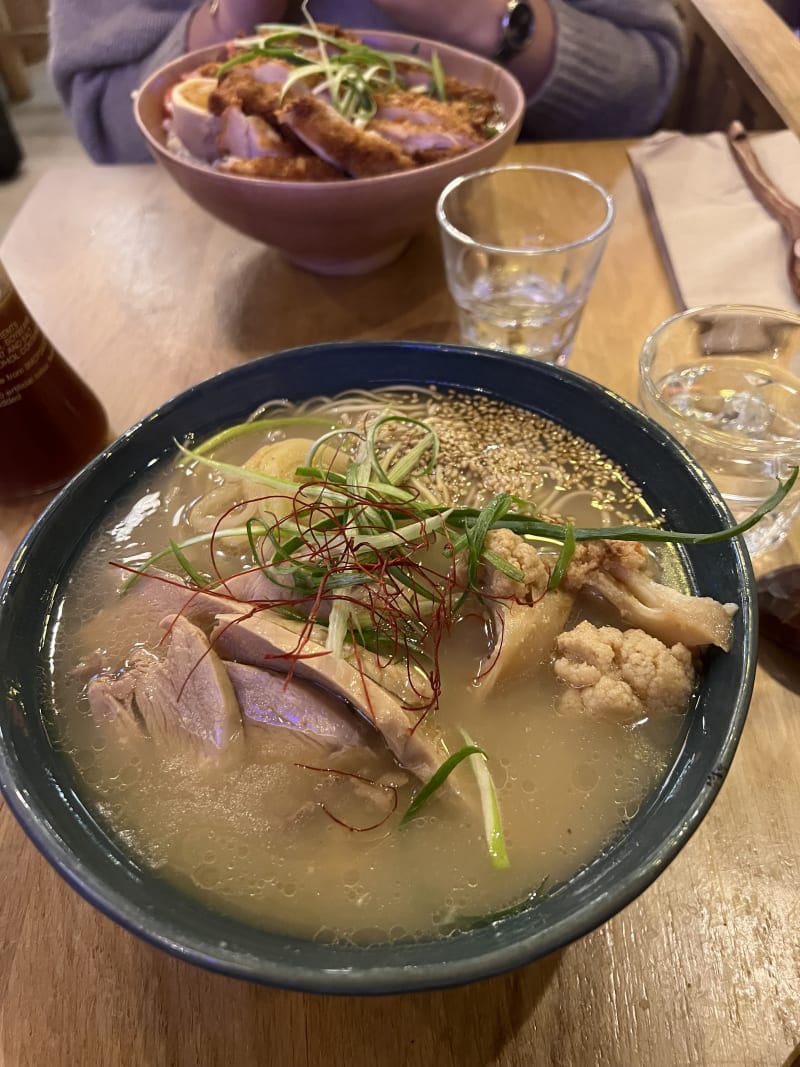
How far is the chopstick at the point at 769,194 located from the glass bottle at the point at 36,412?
1.36m

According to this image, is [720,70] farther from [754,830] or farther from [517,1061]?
[517,1061]

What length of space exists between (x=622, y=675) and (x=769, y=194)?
1.32m

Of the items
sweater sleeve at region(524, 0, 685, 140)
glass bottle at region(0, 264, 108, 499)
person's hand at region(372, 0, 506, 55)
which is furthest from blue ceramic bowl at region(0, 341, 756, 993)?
sweater sleeve at region(524, 0, 685, 140)

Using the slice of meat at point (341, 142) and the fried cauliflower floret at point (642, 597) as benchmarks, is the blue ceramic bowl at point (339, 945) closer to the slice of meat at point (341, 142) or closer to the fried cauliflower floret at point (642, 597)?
the fried cauliflower floret at point (642, 597)

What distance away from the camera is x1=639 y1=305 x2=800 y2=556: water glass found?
1.09 meters

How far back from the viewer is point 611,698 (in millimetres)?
801

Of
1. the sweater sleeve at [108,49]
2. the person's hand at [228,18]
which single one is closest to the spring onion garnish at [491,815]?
the person's hand at [228,18]

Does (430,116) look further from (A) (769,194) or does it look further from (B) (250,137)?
(A) (769,194)

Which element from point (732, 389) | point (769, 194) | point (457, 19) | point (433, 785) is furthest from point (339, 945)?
point (457, 19)

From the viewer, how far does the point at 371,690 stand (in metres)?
0.79

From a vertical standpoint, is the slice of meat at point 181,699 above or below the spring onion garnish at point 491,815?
above

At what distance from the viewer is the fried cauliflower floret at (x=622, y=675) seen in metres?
0.80

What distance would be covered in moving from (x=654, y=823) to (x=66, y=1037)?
62 centimetres

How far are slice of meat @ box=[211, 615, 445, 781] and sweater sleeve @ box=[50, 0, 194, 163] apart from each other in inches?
73.4
